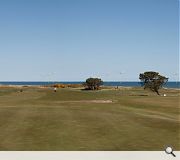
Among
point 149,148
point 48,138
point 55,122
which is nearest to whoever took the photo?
point 149,148

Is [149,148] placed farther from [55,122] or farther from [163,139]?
[55,122]

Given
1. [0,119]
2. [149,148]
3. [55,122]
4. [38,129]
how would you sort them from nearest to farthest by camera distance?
[149,148], [38,129], [55,122], [0,119]

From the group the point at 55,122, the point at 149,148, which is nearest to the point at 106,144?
the point at 149,148

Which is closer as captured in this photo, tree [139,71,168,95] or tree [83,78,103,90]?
tree [139,71,168,95]

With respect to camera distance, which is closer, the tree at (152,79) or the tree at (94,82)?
the tree at (152,79)

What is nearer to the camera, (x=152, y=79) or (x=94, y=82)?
(x=152, y=79)

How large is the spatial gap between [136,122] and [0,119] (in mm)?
9568
